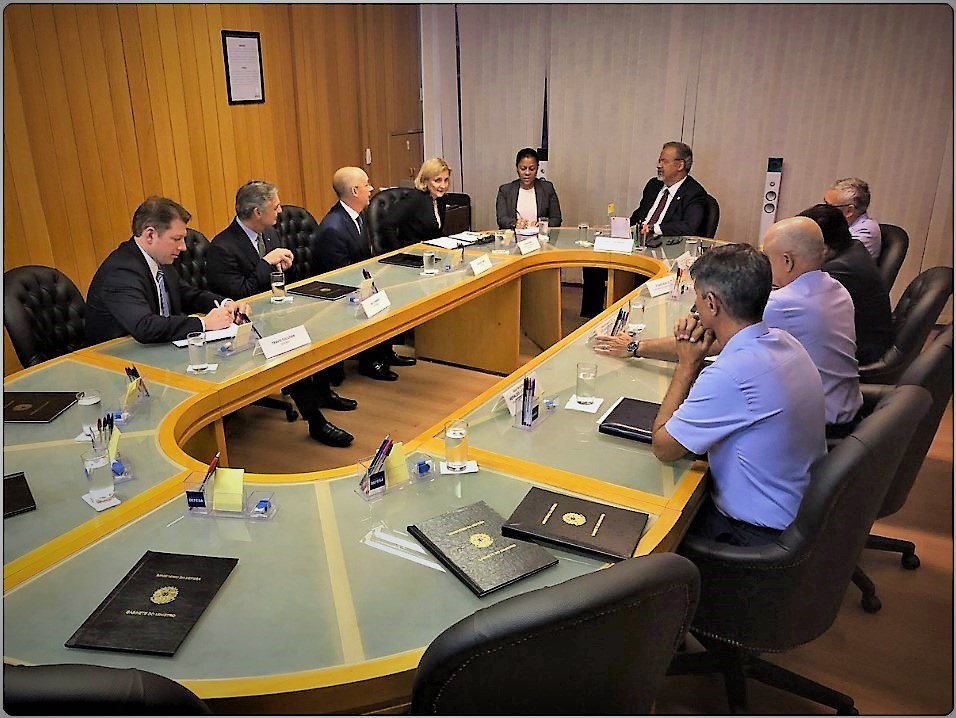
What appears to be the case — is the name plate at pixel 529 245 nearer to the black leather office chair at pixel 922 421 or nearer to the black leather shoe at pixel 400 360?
the black leather shoe at pixel 400 360

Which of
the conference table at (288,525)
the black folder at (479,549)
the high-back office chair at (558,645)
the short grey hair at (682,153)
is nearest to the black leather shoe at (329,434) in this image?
the conference table at (288,525)

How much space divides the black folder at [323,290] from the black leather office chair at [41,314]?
0.93 metres

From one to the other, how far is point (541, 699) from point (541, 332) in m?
4.01

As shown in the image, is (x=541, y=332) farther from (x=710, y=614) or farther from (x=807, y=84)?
(x=710, y=614)

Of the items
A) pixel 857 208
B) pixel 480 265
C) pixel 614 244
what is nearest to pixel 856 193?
pixel 857 208

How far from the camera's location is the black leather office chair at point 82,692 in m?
0.83

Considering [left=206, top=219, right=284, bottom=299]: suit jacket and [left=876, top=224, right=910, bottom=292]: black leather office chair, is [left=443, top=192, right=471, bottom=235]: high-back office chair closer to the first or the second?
[left=206, top=219, right=284, bottom=299]: suit jacket

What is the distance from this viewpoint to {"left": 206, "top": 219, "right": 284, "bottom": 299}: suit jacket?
3457 millimetres

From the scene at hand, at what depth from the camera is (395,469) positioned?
1.80 m

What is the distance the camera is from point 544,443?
2.00m

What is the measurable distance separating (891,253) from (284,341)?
3365mm

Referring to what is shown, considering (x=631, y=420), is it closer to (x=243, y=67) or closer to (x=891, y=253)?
(x=891, y=253)

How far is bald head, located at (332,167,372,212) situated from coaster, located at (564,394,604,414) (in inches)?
93.7

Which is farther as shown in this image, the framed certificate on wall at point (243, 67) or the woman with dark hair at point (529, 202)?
the woman with dark hair at point (529, 202)
